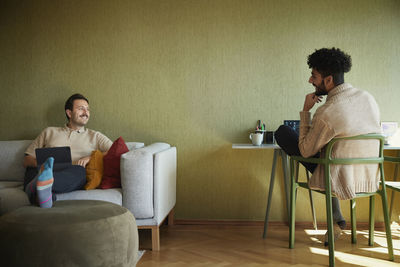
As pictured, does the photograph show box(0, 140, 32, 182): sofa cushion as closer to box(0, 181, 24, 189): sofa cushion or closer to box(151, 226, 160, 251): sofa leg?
box(0, 181, 24, 189): sofa cushion

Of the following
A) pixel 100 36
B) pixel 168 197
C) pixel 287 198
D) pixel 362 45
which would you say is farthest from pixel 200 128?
pixel 362 45

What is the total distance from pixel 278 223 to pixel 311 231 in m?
0.29

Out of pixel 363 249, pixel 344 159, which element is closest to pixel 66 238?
pixel 344 159

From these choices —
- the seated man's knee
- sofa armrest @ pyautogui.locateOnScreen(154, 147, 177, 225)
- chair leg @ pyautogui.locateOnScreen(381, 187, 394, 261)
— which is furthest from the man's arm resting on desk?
chair leg @ pyautogui.locateOnScreen(381, 187, 394, 261)

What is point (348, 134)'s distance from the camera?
207 cm

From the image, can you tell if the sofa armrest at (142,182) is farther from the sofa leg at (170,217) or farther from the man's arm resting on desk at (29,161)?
the man's arm resting on desk at (29,161)

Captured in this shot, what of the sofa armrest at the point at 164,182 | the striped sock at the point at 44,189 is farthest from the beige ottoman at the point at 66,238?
the sofa armrest at the point at 164,182

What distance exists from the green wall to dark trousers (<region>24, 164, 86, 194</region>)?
85 centimetres

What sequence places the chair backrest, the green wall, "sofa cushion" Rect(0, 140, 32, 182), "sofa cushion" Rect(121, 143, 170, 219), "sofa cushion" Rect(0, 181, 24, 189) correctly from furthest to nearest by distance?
1. the green wall
2. "sofa cushion" Rect(0, 140, 32, 182)
3. "sofa cushion" Rect(0, 181, 24, 189)
4. "sofa cushion" Rect(121, 143, 170, 219)
5. the chair backrest

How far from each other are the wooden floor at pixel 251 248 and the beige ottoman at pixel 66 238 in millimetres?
644

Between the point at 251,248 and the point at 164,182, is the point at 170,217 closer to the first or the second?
the point at 164,182

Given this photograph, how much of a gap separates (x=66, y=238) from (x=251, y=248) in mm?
1431

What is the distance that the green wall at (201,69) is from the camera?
3.08m

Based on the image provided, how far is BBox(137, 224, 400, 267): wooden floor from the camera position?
2.21 metres
